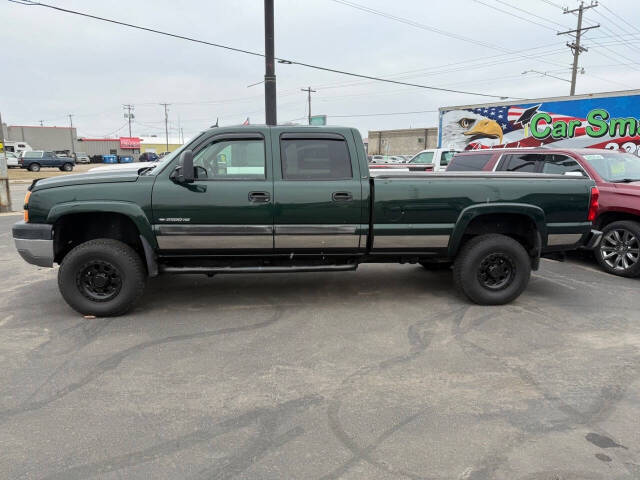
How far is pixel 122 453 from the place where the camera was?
262 cm

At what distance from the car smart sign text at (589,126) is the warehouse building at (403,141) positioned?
4767 centimetres

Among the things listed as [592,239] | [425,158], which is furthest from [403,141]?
[592,239]

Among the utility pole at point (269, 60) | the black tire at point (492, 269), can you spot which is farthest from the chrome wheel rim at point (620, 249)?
the utility pole at point (269, 60)

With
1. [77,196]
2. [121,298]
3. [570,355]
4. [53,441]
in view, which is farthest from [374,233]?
[53,441]

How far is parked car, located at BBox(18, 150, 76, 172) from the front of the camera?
40.8 metres

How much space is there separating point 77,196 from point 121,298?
43.6 inches

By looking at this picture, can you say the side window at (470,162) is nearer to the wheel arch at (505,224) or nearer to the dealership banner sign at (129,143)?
the wheel arch at (505,224)

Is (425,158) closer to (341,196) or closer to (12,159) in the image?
(341,196)

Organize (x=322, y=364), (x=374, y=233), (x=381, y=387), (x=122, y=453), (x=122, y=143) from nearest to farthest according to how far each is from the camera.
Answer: (x=122, y=453) < (x=381, y=387) < (x=322, y=364) < (x=374, y=233) < (x=122, y=143)

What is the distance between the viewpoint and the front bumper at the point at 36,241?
4598mm

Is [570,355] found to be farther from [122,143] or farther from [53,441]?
[122,143]

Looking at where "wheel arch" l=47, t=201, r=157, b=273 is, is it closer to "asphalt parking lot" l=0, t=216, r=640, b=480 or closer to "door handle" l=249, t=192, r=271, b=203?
"asphalt parking lot" l=0, t=216, r=640, b=480

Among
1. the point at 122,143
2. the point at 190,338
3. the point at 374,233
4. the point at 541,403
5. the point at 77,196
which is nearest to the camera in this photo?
the point at 541,403

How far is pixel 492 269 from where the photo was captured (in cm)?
523
